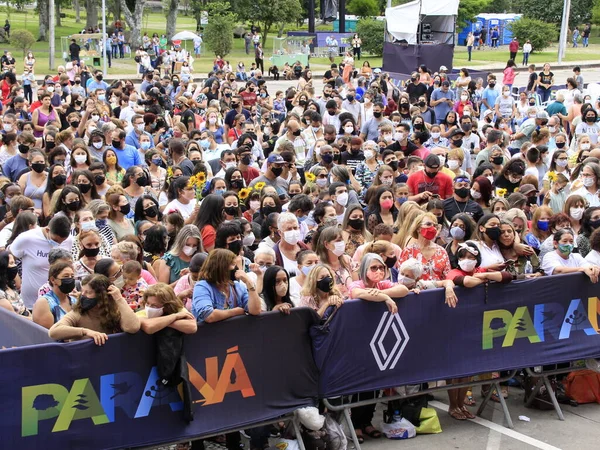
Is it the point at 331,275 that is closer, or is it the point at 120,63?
the point at 331,275

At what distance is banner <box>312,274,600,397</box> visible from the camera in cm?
829

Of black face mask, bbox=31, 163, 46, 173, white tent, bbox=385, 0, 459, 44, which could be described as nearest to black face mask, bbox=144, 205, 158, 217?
black face mask, bbox=31, 163, 46, 173

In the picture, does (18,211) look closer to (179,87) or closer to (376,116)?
(376,116)

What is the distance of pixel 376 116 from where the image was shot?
16.5 meters

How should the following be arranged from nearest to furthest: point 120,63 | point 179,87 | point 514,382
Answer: point 514,382, point 179,87, point 120,63

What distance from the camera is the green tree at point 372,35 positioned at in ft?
174

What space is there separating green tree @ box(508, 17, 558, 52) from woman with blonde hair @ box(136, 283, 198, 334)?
168 feet

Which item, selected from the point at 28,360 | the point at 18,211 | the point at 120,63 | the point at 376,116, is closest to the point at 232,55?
the point at 120,63

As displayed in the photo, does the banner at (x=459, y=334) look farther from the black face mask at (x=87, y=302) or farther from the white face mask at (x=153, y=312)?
the black face mask at (x=87, y=302)

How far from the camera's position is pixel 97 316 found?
7.20 metres

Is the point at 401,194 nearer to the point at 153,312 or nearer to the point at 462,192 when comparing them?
the point at 462,192

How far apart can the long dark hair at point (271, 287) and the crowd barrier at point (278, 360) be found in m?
0.16

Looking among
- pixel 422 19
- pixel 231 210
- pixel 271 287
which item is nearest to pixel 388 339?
pixel 271 287

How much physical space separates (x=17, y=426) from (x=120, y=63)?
143ft
